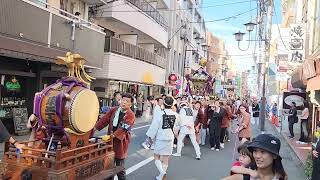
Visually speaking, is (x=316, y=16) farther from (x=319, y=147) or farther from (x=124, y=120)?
(x=124, y=120)

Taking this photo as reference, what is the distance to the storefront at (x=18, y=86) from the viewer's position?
48.7ft

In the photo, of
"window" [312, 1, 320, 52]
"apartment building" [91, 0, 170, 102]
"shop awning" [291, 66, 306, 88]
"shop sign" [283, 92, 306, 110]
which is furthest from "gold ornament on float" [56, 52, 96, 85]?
"shop sign" [283, 92, 306, 110]

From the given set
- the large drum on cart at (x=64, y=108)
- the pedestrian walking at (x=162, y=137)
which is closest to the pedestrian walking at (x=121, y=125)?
the large drum on cart at (x=64, y=108)

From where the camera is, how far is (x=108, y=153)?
6.49m

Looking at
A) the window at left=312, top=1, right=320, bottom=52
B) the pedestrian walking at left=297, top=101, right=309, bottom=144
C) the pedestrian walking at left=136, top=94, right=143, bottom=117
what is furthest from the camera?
the pedestrian walking at left=136, top=94, right=143, bottom=117

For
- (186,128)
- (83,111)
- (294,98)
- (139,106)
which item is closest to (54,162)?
(83,111)

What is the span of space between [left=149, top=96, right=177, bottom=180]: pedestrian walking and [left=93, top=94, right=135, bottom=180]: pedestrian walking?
1752 millimetres

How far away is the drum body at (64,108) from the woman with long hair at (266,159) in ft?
9.05

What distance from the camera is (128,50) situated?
2550cm

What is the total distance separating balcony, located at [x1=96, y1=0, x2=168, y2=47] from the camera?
22266mm

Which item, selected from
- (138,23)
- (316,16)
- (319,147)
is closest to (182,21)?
(138,23)

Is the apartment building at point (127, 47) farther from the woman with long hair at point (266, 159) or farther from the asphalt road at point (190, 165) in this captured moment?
the woman with long hair at point (266, 159)

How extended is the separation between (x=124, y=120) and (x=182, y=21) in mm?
39177

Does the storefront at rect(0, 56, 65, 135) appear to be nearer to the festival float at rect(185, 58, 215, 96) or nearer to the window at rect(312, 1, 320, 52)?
the festival float at rect(185, 58, 215, 96)
